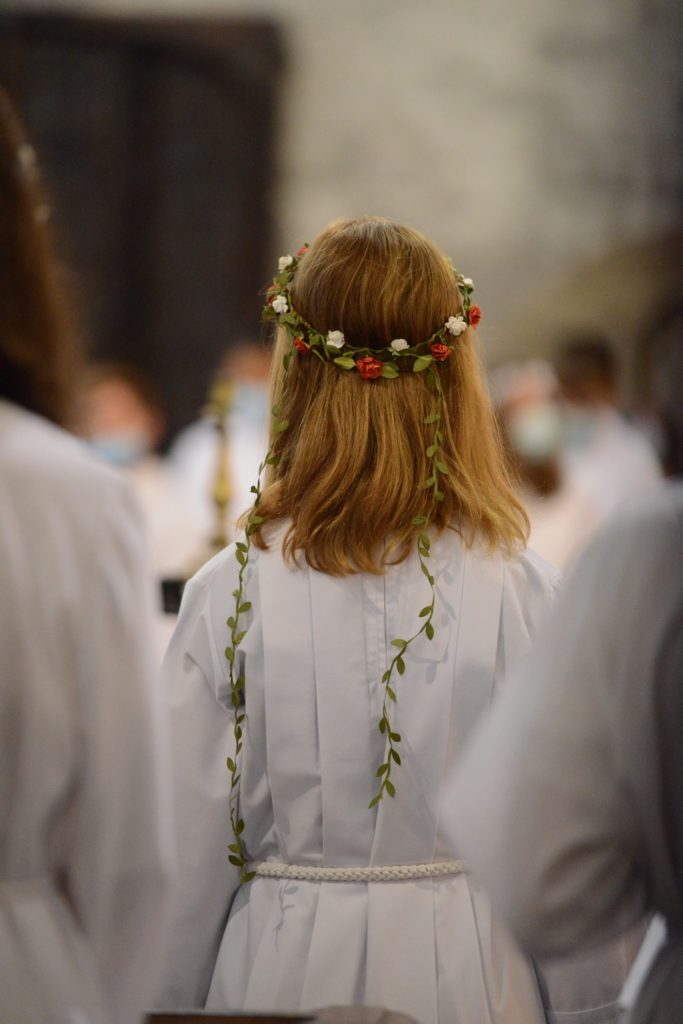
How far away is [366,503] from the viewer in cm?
186

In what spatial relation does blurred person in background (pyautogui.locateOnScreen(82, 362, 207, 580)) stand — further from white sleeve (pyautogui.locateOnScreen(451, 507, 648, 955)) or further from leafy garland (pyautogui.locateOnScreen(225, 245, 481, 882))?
white sleeve (pyautogui.locateOnScreen(451, 507, 648, 955))

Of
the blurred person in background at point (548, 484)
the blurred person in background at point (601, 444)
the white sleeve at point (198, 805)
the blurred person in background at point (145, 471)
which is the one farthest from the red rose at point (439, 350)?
the blurred person in background at point (601, 444)

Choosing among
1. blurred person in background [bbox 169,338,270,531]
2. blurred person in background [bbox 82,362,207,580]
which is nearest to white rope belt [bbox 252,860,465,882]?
blurred person in background [bbox 82,362,207,580]

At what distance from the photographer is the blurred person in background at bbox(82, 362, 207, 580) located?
5.38 m

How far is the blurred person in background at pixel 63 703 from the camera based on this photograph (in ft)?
4.14

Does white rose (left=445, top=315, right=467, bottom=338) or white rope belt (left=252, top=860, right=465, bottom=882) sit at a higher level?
white rose (left=445, top=315, right=467, bottom=338)

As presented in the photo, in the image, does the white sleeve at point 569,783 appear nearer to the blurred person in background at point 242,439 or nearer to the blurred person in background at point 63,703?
the blurred person in background at point 63,703

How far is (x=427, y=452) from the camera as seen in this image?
1875 millimetres

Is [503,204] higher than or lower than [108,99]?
lower

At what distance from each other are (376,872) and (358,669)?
0.30 m

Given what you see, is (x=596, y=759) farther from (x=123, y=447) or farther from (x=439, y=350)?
(x=123, y=447)

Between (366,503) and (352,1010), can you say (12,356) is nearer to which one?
(366,503)

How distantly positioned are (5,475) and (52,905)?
0.45m

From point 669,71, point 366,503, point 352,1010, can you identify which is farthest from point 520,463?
point 669,71
